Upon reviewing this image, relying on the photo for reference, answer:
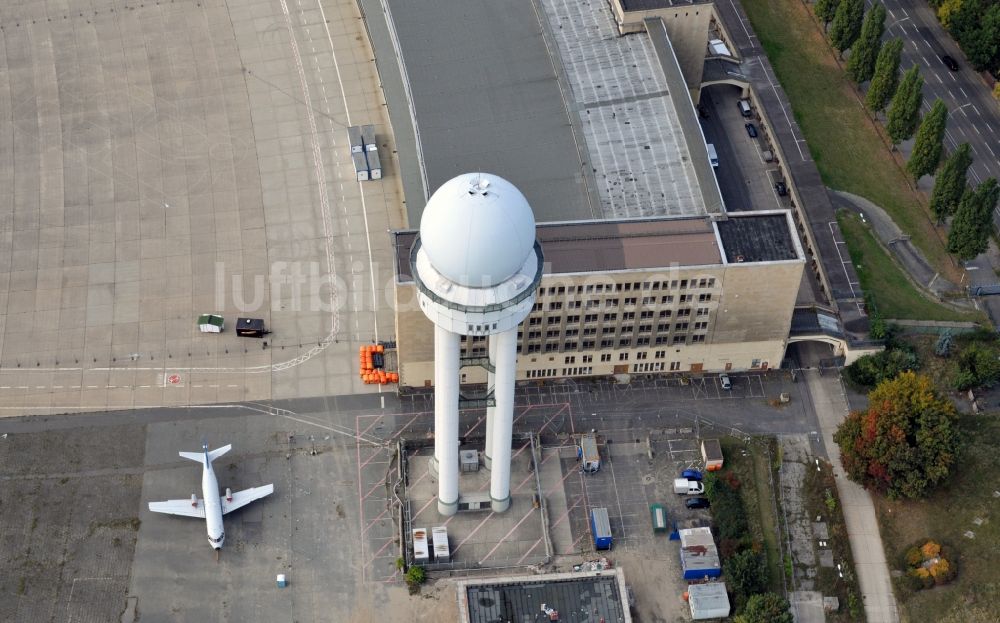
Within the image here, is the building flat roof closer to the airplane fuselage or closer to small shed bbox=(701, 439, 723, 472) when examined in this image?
Result: small shed bbox=(701, 439, 723, 472)

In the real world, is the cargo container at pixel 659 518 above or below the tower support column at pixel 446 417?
below

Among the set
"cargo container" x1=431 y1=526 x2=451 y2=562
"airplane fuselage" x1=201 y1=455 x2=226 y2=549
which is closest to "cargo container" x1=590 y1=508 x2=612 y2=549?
"cargo container" x1=431 y1=526 x2=451 y2=562


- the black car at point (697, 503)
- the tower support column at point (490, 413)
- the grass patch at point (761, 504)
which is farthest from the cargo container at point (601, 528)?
the grass patch at point (761, 504)

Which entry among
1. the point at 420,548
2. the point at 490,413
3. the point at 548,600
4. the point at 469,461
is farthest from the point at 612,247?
the point at 548,600

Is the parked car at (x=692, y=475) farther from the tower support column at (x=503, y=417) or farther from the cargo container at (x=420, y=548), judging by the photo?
the cargo container at (x=420, y=548)

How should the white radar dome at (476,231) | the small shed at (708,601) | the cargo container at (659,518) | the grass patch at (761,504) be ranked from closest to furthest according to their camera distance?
the white radar dome at (476,231) → the small shed at (708,601) → the grass patch at (761,504) → the cargo container at (659,518)

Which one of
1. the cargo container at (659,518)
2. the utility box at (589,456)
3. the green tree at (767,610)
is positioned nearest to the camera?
the green tree at (767,610)

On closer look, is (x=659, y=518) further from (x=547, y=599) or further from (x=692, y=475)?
(x=547, y=599)

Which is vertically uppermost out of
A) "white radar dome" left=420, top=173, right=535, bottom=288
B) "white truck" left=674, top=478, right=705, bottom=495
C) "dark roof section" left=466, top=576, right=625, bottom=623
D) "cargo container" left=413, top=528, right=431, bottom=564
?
"white radar dome" left=420, top=173, right=535, bottom=288
